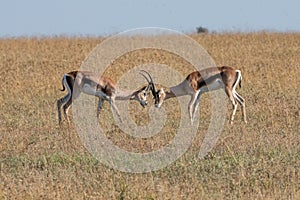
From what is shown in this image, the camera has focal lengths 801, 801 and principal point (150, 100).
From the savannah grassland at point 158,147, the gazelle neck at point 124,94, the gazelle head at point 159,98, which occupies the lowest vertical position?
the savannah grassland at point 158,147

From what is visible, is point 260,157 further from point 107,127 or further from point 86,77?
point 86,77

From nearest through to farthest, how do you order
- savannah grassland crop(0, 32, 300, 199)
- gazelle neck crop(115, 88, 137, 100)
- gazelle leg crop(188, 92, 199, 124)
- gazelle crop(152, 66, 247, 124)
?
1. savannah grassland crop(0, 32, 300, 199)
2. gazelle leg crop(188, 92, 199, 124)
3. gazelle neck crop(115, 88, 137, 100)
4. gazelle crop(152, 66, 247, 124)

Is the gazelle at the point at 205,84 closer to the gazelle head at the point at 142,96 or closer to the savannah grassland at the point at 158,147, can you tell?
the gazelle head at the point at 142,96

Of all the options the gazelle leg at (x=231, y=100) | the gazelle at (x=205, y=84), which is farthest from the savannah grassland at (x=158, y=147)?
the gazelle at (x=205, y=84)

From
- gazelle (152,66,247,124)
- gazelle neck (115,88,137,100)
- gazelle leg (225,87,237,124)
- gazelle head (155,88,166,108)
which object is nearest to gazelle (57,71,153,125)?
gazelle neck (115,88,137,100)

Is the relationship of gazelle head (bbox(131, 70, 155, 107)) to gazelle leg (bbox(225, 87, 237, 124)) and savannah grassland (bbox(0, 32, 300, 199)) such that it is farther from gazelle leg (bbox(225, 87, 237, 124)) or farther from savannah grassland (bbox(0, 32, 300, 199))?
gazelle leg (bbox(225, 87, 237, 124))

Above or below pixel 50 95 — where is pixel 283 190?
below

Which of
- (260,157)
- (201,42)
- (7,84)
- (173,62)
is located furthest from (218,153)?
(201,42)

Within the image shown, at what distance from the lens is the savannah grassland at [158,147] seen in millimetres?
7078

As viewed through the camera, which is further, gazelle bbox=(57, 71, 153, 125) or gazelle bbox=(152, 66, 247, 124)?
gazelle bbox=(152, 66, 247, 124)

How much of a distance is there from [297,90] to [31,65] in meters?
8.58

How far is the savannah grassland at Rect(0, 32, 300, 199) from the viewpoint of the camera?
708 centimetres

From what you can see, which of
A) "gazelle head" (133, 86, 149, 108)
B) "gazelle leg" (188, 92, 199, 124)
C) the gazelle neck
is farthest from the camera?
the gazelle neck

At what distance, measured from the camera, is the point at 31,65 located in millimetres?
21484
